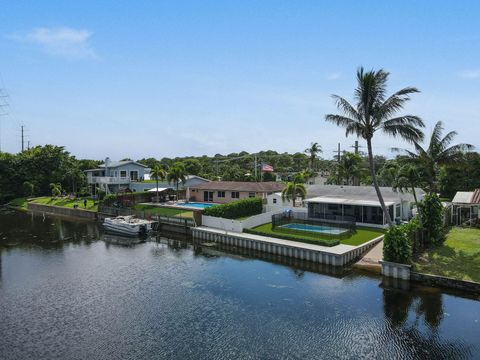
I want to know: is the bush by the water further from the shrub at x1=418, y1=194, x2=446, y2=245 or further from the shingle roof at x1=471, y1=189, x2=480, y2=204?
the shingle roof at x1=471, y1=189, x2=480, y2=204

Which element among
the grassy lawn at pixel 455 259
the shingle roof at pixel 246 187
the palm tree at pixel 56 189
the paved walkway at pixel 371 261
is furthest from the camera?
the palm tree at pixel 56 189

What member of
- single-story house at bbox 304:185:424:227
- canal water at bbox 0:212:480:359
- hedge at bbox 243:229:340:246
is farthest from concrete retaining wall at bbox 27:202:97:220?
single-story house at bbox 304:185:424:227

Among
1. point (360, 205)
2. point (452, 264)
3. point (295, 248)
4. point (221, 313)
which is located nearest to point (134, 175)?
point (360, 205)

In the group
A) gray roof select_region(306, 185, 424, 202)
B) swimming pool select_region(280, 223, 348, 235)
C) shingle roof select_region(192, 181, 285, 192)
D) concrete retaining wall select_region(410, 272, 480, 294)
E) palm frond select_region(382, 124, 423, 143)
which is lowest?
concrete retaining wall select_region(410, 272, 480, 294)

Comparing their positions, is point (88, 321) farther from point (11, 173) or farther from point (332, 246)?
point (11, 173)

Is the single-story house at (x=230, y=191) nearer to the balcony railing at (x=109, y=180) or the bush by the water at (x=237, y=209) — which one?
the bush by the water at (x=237, y=209)

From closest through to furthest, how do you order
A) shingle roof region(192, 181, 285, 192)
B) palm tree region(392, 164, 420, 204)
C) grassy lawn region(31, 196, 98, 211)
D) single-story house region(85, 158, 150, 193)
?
1. palm tree region(392, 164, 420, 204)
2. shingle roof region(192, 181, 285, 192)
3. grassy lawn region(31, 196, 98, 211)
4. single-story house region(85, 158, 150, 193)

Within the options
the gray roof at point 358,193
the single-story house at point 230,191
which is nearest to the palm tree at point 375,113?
the gray roof at point 358,193
